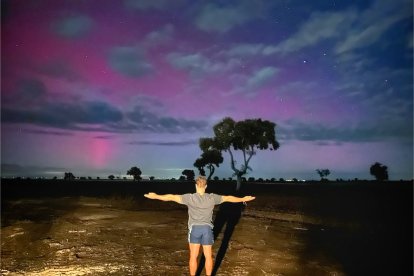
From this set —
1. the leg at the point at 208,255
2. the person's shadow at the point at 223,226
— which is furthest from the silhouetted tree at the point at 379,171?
the leg at the point at 208,255

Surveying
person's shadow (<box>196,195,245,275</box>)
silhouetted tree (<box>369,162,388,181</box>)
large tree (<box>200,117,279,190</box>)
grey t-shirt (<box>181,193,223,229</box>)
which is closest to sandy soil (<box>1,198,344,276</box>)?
person's shadow (<box>196,195,245,275</box>)

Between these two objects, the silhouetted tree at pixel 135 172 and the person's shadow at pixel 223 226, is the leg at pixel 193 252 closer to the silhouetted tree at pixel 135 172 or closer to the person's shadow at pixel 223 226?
the person's shadow at pixel 223 226

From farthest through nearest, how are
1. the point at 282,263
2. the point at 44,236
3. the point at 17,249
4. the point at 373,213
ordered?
the point at 373,213
the point at 44,236
the point at 17,249
the point at 282,263

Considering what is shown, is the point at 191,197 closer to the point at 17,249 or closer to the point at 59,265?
the point at 59,265

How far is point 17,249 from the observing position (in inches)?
404

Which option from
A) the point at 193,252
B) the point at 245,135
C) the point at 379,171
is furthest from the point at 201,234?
the point at 379,171

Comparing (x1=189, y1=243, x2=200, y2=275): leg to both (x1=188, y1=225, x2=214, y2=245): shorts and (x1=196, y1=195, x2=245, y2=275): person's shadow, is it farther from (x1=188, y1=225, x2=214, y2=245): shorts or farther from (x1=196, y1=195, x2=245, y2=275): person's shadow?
(x1=196, y1=195, x2=245, y2=275): person's shadow

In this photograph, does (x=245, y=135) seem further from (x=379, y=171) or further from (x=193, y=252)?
(x=379, y=171)

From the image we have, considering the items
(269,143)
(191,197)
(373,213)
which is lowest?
(373,213)

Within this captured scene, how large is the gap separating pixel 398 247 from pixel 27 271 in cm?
1155

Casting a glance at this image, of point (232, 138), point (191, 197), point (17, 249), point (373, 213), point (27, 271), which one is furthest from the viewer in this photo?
point (232, 138)

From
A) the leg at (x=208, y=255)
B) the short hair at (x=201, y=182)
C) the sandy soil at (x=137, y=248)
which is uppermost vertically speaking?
the short hair at (x=201, y=182)

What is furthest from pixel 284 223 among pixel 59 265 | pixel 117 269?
pixel 59 265

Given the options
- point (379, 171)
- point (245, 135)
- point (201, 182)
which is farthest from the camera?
point (379, 171)
